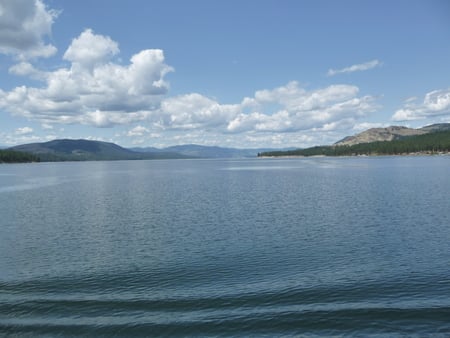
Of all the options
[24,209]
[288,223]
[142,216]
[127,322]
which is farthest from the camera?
[24,209]

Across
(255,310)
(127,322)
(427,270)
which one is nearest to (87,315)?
(127,322)

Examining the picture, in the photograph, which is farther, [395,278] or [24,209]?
[24,209]

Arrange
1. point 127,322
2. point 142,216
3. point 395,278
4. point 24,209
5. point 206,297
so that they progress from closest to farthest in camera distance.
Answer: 1. point 127,322
2. point 206,297
3. point 395,278
4. point 142,216
5. point 24,209

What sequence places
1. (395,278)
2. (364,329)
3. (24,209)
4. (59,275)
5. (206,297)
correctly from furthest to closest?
(24,209), (59,275), (395,278), (206,297), (364,329)

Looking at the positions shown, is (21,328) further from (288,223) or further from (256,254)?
(288,223)

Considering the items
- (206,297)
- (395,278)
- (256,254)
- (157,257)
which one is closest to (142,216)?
(157,257)

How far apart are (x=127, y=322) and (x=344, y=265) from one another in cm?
1850

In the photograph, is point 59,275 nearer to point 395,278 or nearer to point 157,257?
point 157,257

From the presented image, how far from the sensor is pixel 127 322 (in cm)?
2152

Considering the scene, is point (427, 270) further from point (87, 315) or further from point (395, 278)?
point (87, 315)

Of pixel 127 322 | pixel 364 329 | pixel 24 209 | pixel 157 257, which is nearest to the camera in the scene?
pixel 364 329

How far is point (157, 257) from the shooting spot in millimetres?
33781

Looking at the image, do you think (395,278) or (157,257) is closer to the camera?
(395,278)

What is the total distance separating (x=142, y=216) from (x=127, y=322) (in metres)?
34.3
